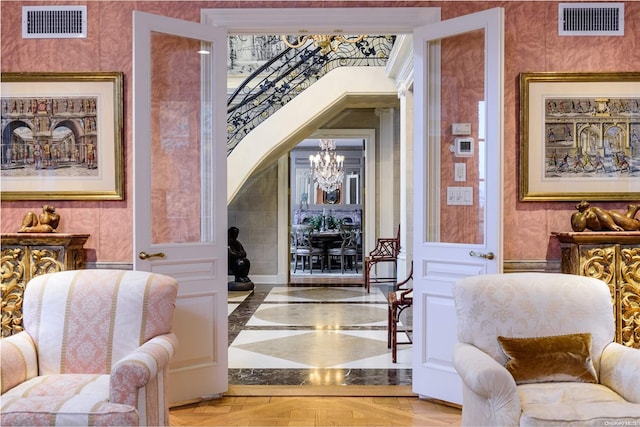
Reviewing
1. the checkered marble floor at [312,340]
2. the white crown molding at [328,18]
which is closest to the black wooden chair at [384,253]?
the checkered marble floor at [312,340]

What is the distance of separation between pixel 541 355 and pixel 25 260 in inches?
123

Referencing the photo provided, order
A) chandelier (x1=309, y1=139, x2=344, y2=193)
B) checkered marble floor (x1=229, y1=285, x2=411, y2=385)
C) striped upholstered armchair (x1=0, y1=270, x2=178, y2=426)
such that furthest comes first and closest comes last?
chandelier (x1=309, y1=139, x2=344, y2=193) → checkered marble floor (x1=229, y1=285, x2=411, y2=385) → striped upholstered armchair (x1=0, y1=270, x2=178, y2=426)

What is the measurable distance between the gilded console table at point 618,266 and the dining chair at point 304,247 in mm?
7921

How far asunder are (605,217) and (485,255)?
830 millimetres

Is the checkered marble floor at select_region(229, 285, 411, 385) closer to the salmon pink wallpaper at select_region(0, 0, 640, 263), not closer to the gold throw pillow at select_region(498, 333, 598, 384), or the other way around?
the salmon pink wallpaper at select_region(0, 0, 640, 263)

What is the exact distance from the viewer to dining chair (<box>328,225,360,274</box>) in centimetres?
1161

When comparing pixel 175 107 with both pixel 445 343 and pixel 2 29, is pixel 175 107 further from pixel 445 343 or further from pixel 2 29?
pixel 445 343

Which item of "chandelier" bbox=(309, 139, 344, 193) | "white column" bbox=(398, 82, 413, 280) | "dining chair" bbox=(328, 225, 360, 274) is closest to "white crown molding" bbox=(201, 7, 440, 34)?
"white column" bbox=(398, 82, 413, 280)

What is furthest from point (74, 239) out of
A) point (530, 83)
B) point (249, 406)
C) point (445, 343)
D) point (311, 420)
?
point (530, 83)

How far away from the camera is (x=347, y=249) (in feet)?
38.6

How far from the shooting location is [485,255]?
3689mm

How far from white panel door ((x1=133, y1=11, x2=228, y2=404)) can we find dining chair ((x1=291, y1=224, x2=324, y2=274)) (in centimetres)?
746

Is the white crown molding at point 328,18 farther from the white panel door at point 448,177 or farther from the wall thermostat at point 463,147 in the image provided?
the wall thermostat at point 463,147

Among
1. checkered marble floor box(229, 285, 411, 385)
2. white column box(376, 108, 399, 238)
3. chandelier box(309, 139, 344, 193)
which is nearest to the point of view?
checkered marble floor box(229, 285, 411, 385)
